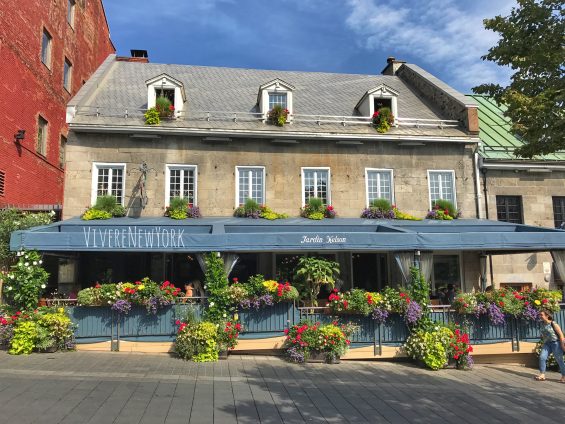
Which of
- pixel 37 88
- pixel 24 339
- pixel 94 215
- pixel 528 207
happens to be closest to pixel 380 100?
pixel 528 207

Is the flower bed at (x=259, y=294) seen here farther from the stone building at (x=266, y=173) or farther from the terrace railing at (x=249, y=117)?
the terrace railing at (x=249, y=117)

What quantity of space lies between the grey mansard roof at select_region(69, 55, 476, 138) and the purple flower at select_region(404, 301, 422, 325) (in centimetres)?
684

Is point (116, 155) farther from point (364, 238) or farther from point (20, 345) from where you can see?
point (364, 238)

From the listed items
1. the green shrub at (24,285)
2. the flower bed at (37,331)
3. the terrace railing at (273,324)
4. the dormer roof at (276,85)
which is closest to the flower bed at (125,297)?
the terrace railing at (273,324)

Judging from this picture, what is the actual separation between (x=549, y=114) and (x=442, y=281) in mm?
8380

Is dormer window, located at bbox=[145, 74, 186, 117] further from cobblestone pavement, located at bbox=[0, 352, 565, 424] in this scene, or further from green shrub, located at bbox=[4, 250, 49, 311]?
cobblestone pavement, located at bbox=[0, 352, 565, 424]

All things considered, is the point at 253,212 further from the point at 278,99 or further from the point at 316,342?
the point at 316,342

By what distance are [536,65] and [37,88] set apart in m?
17.6

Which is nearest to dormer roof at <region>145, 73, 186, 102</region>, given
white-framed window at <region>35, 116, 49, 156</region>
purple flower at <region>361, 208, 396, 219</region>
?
white-framed window at <region>35, 116, 49, 156</region>

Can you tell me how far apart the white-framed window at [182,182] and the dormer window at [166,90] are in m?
2.09

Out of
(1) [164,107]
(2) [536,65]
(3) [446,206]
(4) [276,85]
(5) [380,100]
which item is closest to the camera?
(2) [536,65]

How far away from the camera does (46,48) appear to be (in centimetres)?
1886

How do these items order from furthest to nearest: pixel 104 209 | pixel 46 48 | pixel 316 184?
pixel 46 48 → pixel 316 184 → pixel 104 209

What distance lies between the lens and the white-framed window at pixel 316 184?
15438 mm
